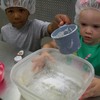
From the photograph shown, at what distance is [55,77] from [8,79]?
0.23m

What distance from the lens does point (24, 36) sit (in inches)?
64.2

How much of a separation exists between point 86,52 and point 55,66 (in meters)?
0.32

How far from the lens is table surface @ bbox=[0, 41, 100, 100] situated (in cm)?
98

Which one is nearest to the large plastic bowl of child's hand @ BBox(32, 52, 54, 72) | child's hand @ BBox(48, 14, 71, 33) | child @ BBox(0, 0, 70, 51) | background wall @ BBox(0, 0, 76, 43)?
child's hand @ BBox(32, 52, 54, 72)

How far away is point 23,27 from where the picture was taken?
1602mm

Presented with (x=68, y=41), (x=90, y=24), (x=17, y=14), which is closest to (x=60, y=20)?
(x=90, y=24)

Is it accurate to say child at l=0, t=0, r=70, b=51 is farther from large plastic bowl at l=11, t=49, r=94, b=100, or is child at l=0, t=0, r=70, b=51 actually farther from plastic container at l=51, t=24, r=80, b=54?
plastic container at l=51, t=24, r=80, b=54

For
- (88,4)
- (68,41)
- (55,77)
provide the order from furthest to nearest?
(88,4)
(55,77)
(68,41)

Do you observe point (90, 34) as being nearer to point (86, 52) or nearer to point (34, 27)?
point (86, 52)

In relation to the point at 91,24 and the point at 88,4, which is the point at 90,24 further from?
the point at 88,4

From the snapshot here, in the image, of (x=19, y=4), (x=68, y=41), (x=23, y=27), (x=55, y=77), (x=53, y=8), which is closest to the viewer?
(x=68, y=41)

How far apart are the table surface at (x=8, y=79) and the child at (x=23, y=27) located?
18cm

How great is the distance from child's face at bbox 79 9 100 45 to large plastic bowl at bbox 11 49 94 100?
22cm

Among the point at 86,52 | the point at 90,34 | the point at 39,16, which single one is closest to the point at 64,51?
the point at 90,34
